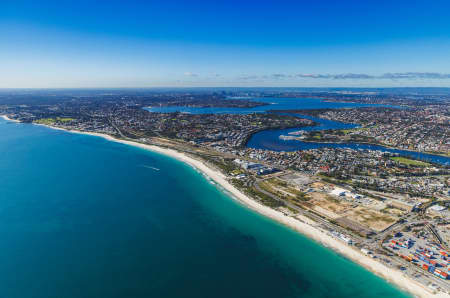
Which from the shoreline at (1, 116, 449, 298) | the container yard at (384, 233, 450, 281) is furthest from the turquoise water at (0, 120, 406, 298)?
the container yard at (384, 233, 450, 281)

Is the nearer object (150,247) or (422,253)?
(422,253)

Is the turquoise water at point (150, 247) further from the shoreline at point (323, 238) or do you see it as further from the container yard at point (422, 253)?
the container yard at point (422, 253)

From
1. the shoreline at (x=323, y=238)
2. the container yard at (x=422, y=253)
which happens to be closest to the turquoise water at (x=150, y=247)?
the shoreline at (x=323, y=238)

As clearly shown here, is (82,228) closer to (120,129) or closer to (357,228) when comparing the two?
(357,228)

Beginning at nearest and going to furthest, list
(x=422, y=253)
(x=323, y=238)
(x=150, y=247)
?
(x=422, y=253) < (x=150, y=247) < (x=323, y=238)

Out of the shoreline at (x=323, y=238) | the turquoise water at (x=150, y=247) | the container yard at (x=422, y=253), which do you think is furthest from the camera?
the container yard at (x=422, y=253)

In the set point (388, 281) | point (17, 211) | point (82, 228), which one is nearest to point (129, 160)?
point (17, 211)

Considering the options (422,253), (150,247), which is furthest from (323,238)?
(150,247)

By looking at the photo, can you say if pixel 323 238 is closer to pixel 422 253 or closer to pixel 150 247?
pixel 422 253
